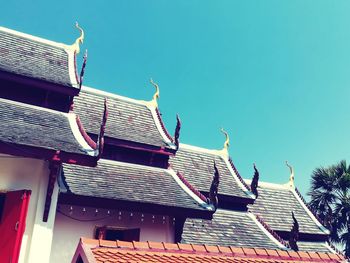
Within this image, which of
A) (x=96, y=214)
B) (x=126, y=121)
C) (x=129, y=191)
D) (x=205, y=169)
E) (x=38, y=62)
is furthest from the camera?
(x=205, y=169)

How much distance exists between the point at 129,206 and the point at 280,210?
27.9 ft

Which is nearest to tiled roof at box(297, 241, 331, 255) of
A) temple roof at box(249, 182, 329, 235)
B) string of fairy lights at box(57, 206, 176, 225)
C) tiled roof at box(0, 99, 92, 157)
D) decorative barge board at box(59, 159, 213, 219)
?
temple roof at box(249, 182, 329, 235)

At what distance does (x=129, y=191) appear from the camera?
9023 millimetres

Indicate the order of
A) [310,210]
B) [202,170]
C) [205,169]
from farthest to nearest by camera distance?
1. [310,210]
2. [205,169]
3. [202,170]

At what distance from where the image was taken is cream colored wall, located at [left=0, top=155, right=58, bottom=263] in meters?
7.07

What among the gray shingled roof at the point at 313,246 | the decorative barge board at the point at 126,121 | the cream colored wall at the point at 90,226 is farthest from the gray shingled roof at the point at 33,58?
the gray shingled roof at the point at 313,246

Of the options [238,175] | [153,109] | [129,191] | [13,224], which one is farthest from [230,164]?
[13,224]

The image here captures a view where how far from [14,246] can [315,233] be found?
11964mm

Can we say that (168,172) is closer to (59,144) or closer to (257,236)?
(257,236)

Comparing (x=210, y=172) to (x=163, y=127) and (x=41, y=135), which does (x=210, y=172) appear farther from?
(x=41, y=135)

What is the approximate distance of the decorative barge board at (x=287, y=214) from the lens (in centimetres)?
1415

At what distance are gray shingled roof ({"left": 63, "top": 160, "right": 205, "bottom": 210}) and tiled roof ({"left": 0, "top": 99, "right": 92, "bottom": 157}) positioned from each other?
1.11 metres

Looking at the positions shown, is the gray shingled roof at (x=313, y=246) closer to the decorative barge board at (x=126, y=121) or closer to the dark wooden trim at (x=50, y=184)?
the decorative barge board at (x=126, y=121)

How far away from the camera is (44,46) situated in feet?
38.2
